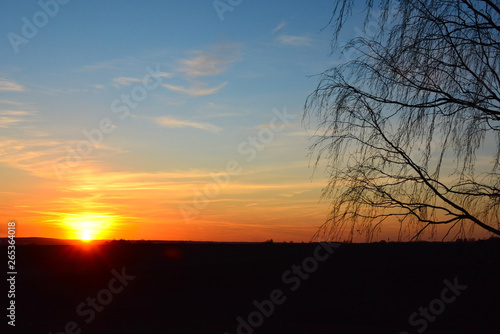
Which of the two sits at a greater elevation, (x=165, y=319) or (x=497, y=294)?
(x=497, y=294)

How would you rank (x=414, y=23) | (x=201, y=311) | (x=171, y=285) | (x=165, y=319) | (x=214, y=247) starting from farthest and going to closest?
(x=214, y=247)
(x=171, y=285)
(x=201, y=311)
(x=165, y=319)
(x=414, y=23)

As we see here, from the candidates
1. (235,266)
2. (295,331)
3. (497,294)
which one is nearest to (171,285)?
(235,266)

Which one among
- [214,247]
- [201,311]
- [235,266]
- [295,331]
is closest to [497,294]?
[295,331]

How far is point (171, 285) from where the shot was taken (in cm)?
1639

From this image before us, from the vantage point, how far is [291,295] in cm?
1453

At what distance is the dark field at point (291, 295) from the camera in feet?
38.8

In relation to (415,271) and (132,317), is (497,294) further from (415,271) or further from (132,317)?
(132,317)

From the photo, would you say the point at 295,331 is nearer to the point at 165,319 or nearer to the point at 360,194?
the point at 165,319

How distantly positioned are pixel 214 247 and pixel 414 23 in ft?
73.8

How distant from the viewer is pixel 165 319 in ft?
40.5

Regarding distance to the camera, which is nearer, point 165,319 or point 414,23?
point 414,23

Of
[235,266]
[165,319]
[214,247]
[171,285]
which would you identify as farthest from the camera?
[214,247]

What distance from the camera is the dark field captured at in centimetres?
1183

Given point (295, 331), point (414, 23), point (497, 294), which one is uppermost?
point (414, 23)
